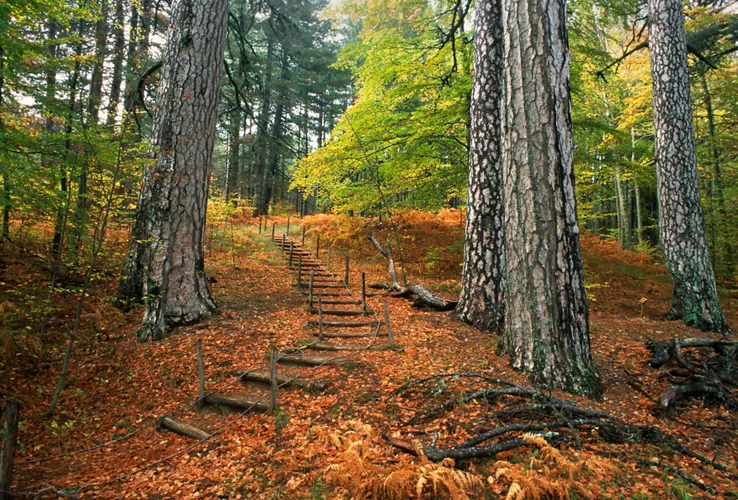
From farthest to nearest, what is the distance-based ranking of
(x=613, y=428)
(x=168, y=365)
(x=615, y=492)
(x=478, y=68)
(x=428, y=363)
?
(x=478, y=68) → (x=168, y=365) → (x=428, y=363) → (x=613, y=428) → (x=615, y=492)

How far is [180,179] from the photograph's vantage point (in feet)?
20.2

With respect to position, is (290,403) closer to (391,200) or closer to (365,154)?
(365,154)

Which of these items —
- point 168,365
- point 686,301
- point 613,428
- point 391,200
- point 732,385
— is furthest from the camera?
point 391,200

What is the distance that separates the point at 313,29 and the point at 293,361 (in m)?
27.4

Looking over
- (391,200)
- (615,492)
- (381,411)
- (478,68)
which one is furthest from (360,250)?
(615,492)

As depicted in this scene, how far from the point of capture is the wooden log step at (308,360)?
493 centimetres

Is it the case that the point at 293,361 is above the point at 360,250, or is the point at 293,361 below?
below

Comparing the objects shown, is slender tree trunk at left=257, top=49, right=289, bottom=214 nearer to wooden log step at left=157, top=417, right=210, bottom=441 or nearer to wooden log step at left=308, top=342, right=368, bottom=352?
wooden log step at left=308, top=342, right=368, bottom=352

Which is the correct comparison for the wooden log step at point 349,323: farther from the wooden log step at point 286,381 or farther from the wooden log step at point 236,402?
the wooden log step at point 236,402

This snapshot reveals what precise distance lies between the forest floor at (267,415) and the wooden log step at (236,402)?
13 cm

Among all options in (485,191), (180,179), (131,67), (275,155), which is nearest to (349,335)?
(485,191)

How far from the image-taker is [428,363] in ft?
Result: 14.6

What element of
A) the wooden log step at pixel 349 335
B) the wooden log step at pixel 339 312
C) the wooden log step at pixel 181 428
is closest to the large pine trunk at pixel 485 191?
the wooden log step at pixel 349 335

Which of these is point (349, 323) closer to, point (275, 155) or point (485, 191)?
point (485, 191)
